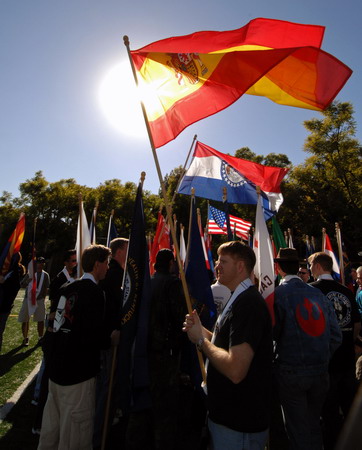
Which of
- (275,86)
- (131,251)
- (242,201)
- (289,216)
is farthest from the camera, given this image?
(289,216)

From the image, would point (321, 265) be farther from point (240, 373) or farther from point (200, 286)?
point (240, 373)

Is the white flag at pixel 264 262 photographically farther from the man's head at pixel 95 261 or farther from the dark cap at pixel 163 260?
the man's head at pixel 95 261

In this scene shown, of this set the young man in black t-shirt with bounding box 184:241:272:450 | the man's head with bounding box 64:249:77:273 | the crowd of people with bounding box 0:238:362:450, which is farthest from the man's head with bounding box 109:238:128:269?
the young man in black t-shirt with bounding box 184:241:272:450

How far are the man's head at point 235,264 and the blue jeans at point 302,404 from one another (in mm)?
1439

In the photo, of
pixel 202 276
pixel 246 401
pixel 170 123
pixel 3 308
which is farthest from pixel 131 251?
pixel 3 308

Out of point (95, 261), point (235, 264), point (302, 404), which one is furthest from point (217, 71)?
point (302, 404)

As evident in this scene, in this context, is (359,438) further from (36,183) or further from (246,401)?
(36,183)

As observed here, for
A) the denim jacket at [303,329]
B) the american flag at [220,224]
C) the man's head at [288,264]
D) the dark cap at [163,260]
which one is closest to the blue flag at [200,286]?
the dark cap at [163,260]

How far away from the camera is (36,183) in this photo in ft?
127

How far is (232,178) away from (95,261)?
5477 mm

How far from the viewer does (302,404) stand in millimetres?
3102

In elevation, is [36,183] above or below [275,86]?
above

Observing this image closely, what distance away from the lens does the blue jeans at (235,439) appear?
82.4 inches

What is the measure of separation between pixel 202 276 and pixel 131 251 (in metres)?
1.02
